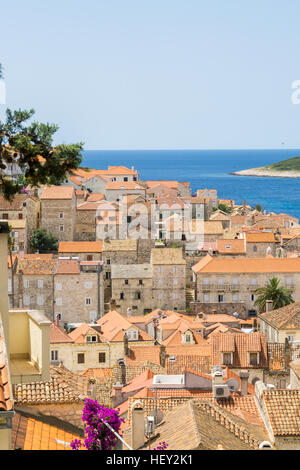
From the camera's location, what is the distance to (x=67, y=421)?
13.7m

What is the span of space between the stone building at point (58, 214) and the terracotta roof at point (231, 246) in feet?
43.3

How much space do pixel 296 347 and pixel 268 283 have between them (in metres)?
23.0

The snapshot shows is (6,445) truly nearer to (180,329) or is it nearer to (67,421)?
(67,421)

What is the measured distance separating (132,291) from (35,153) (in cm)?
5130

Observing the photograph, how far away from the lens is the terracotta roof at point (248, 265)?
207 ft

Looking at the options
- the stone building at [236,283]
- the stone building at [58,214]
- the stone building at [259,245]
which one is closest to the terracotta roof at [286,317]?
the stone building at [236,283]

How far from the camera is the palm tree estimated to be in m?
59.9

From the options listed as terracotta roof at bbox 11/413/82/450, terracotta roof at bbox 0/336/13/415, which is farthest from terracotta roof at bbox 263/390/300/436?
terracotta roof at bbox 0/336/13/415

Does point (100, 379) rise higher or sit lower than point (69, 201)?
lower

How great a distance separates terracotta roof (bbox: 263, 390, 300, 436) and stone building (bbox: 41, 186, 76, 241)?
55868 mm

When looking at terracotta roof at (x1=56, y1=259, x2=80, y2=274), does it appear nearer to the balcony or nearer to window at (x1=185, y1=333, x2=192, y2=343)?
window at (x1=185, y1=333, x2=192, y2=343)

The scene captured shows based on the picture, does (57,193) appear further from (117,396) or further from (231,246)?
(117,396)

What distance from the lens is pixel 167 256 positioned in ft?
209
